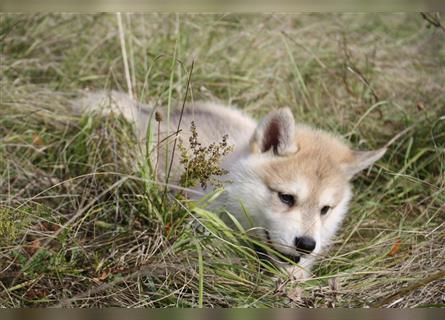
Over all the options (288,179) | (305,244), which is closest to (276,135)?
(288,179)

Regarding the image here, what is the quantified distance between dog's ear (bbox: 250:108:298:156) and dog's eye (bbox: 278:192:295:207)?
23 centimetres

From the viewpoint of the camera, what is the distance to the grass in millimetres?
3012

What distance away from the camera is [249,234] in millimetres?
3311

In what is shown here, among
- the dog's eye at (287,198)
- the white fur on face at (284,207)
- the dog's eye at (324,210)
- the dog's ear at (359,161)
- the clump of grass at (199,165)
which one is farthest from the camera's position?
the dog's ear at (359,161)

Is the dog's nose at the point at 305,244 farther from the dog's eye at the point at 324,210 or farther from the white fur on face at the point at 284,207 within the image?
the dog's eye at the point at 324,210

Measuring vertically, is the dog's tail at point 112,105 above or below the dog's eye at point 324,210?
above

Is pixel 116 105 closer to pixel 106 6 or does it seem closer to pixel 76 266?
pixel 106 6

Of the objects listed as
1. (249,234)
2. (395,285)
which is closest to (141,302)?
(249,234)

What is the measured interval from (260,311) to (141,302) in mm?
488

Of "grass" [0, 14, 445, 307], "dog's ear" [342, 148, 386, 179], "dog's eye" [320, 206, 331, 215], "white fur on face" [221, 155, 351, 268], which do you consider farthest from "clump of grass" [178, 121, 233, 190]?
"dog's ear" [342, 148, 386, 179]

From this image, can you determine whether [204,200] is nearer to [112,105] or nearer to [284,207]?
[284,207]

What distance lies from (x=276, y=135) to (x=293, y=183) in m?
0.27

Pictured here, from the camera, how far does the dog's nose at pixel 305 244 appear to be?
3203 mm

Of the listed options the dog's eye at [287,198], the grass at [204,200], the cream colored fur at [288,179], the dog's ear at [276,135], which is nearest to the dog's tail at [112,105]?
the grass at [204,200]
